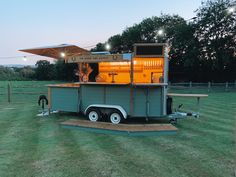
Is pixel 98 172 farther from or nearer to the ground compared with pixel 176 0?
nearer to the ground

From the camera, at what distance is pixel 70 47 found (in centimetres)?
682

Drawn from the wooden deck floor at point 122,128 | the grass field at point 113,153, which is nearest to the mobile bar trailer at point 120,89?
the wooden deck floor at point 122,128

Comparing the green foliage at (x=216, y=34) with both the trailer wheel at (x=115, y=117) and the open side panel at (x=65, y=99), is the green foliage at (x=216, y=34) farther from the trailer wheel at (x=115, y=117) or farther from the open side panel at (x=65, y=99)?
the open side panel at (x=65, y=99)

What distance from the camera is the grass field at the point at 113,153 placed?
117 inches

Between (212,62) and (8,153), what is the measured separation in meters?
22.8

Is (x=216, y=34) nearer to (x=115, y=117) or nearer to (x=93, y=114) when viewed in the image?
(x=115, y=117)

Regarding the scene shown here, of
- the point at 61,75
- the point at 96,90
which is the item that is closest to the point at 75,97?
the point at 96,90

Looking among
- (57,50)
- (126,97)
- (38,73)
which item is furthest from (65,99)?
(38,73)

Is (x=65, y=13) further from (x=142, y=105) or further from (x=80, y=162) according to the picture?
(x=80, y=162)

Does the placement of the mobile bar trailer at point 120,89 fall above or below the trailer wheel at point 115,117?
above

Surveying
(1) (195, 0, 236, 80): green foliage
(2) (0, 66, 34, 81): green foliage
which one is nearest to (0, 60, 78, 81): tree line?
(2) (0, 66, 34, 81): green foliage

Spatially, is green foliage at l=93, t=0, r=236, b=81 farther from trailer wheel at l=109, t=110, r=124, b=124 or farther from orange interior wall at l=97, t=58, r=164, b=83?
trailer wheel at l=109, t=110, r=124, b=124

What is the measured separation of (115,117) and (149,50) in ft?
7.76

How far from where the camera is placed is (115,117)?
5914mm
